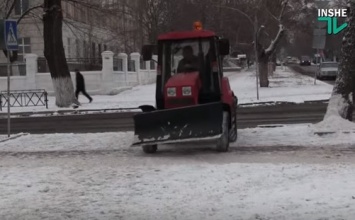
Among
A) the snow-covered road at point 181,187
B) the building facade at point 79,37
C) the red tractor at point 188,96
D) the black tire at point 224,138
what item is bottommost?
the snow-covered road at point 181,187

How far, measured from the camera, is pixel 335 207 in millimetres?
Answer: 6508

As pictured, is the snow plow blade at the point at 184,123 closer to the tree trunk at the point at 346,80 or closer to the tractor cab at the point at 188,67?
the tractor cab at the point at 188,67

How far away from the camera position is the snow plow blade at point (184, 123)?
10148 mm

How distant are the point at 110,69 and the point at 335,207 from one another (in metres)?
28.3

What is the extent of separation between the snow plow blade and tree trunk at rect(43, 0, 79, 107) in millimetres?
15258

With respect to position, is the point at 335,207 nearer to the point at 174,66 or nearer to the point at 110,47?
the point at 174,66

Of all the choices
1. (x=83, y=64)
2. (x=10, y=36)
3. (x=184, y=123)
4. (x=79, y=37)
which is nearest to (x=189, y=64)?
(x=184, y=123)

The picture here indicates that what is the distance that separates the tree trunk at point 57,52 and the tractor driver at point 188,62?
14.5 meters

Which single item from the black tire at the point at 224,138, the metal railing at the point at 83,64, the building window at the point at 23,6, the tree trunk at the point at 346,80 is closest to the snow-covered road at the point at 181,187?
the black tire at the point at 224,138

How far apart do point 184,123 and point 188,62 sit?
151 centimetres

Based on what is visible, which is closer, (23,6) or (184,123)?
(184,123)

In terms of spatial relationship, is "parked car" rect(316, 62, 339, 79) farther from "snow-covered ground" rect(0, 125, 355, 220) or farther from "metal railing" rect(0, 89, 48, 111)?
"snow-covered ground" rect(0, 125, 355, 220)

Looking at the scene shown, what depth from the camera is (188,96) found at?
1041 cm

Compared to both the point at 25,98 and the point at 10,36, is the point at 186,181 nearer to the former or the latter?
the point at 10,36
